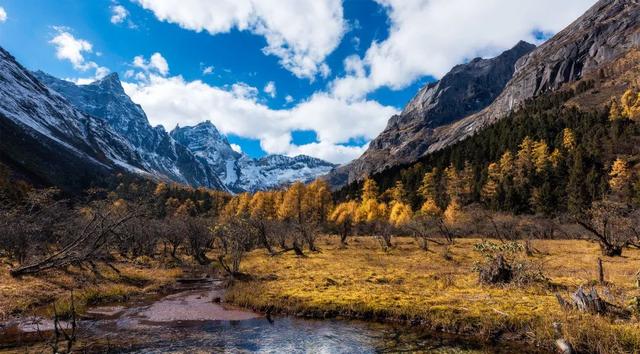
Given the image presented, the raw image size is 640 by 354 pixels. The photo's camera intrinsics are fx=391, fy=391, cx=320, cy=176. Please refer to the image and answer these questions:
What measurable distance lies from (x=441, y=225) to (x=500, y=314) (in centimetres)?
5504

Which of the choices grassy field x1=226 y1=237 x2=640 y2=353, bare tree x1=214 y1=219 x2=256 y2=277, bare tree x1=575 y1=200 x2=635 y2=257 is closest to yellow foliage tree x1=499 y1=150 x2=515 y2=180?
bare tree x1=575 y1=200 x2=635 y2=257

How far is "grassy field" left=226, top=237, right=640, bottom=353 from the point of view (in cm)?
1833

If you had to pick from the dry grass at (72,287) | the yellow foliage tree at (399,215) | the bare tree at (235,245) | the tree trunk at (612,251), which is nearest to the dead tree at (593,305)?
the dry grass at (72,287)

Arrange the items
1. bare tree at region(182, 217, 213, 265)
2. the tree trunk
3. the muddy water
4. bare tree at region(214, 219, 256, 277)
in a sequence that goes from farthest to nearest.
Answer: bare tree at region(182, 217, 213, 265) → the tree trunk → bare tree at region(214, 219, 256, 277) → the muddy water

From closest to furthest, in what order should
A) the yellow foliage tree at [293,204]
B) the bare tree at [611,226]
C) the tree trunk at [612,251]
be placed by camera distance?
the bare tree at [611,226]
the tree trunk at [612,251]
the yellow foliage tree at [293,204]

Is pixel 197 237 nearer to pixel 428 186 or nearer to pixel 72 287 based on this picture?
pixel 72 287

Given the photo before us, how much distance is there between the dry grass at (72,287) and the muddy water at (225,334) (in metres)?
2.56

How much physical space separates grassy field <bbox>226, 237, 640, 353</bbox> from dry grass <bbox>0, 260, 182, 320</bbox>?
8.80 metres

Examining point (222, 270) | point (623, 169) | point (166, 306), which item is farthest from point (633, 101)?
point (166, 306)

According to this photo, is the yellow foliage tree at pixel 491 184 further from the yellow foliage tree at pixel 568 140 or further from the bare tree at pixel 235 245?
the bare tree at pixel 235 245

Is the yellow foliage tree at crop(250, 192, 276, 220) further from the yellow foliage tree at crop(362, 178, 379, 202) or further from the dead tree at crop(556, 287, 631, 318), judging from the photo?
the dead tree at crop(556, 287, 631, 318)

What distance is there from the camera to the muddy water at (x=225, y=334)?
18.1 metres

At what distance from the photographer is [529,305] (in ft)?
74.7

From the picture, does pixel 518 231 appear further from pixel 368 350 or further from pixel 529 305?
pixel 368 350
